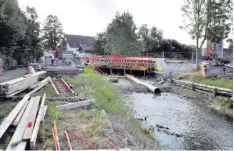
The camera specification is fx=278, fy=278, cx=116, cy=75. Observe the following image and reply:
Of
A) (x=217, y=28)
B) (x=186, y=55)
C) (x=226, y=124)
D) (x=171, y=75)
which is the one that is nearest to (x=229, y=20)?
(x=217, y=28)

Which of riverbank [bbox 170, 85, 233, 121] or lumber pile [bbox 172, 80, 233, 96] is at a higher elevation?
lumber pile [bbox 172, 80, 233, 96]

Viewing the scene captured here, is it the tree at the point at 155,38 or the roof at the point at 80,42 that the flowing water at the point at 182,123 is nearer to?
the tree at the point at 155,38

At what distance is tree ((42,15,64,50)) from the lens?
56844mm

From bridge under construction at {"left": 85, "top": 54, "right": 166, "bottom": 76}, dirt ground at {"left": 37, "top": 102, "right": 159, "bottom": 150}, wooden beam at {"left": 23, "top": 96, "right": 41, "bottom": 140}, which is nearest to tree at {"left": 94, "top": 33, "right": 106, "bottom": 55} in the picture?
bridge under construction at {"left": 85, "top": 54, "right": 166, "bottom": 76}

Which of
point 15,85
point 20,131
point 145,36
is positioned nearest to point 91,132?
point 20,131

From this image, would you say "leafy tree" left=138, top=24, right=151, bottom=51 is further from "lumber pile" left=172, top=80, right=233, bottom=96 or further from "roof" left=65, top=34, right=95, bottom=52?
"roof" left=65, top=34, right=95, bottom=52

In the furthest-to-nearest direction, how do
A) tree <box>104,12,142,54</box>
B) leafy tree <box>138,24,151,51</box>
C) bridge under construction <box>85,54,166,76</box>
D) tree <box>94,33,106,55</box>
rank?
tree <box>94,33,106,55</box> < leafy tree <box>138,24,151,51</box> < tree <box>104,12,142,54</box> < bridge under construction <box>85,54,166,76</box>

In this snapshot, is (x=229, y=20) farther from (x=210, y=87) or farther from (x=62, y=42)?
(x=62, y=42)

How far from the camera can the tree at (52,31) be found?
5684 centimetres

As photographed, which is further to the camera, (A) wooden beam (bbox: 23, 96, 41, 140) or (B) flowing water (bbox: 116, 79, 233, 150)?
(B) flowing water (bbox: 116, 79, 233, 150)

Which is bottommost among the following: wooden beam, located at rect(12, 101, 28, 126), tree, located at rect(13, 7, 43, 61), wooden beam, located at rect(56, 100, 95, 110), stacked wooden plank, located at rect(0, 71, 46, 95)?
wooden beam, located at rect(56, 100, 95, 110)

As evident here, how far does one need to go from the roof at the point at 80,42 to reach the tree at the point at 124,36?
25.5 m

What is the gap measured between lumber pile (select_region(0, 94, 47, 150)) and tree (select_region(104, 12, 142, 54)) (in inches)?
1254

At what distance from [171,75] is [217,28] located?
17.5 feet
